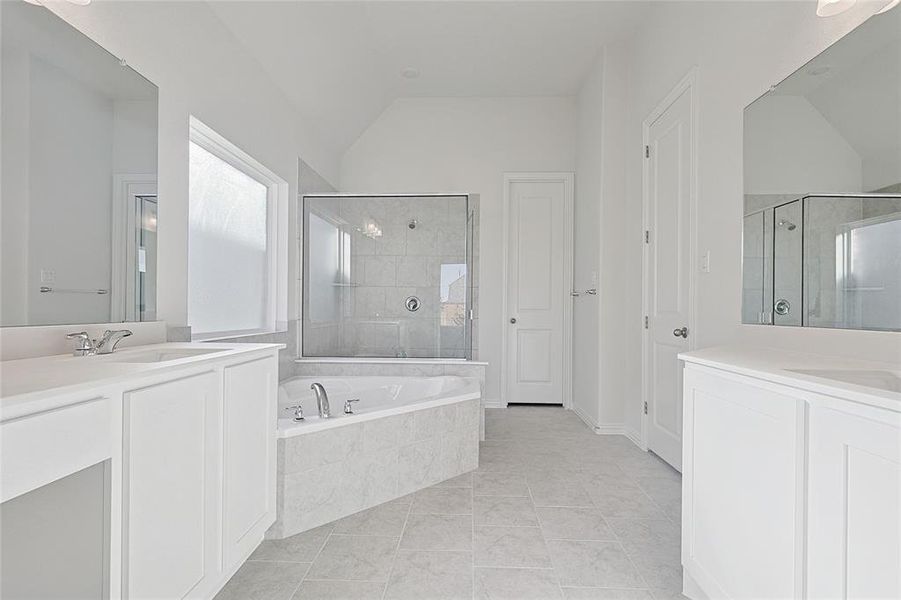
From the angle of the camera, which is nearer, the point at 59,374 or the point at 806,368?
the point at 59,374

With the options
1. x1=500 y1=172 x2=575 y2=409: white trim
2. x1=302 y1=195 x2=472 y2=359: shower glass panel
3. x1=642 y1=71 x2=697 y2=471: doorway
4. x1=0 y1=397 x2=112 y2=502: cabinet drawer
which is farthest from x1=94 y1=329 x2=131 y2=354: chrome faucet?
x1=500 y1=172 x2=575 y2=409: white trim

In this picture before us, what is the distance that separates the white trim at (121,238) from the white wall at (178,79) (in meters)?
0.19

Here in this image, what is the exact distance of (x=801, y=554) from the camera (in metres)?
0.96

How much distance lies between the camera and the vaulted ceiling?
8.67 feet

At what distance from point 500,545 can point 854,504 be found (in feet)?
4.26

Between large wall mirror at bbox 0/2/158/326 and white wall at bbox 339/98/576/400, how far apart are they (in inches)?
114

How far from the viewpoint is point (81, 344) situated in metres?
1.36

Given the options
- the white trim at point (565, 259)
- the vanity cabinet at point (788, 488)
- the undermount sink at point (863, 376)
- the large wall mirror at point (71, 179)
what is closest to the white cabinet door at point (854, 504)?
the vanity cabinet at point (788, 488)

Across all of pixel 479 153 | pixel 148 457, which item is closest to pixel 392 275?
pixel 479 153

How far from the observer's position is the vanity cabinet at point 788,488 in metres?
0.80

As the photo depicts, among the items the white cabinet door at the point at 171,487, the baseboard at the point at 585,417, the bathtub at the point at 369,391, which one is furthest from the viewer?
the baseboard at the point at 585,417

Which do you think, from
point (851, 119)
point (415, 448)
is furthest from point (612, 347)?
point (851, 119)

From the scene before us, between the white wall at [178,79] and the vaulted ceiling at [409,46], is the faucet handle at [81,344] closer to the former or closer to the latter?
the white wall at [178,79]

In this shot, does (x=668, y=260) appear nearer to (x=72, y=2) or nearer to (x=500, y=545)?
(x=500, y=545)
